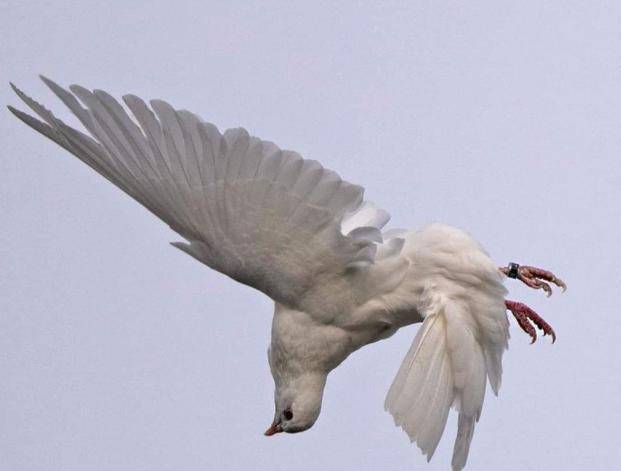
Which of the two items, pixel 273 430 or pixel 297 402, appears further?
pixel 273 430

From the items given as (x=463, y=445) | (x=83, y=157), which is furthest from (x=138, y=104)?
(x=463, y=445)

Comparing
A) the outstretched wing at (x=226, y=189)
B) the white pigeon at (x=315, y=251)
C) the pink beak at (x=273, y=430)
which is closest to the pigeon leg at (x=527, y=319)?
the white pigeon at (x=315, y=251)

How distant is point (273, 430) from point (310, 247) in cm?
259

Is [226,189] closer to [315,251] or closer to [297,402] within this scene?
[315,251]

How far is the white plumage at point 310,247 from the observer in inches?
587

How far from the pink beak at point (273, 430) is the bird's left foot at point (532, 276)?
Answer: 2.90 metres

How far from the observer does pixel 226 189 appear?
15.1 meters

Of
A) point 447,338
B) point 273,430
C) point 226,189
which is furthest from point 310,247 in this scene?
point 273,430

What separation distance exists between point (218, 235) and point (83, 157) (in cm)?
132

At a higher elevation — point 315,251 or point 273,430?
point 315,251

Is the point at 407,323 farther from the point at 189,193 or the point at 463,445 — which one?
the point at 189,193

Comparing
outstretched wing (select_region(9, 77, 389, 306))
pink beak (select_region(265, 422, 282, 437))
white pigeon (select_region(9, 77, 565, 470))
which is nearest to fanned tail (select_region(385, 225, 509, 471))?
white pigeon (select_region(9, 77, 565, 470))

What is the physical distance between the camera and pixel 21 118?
49.3 ft

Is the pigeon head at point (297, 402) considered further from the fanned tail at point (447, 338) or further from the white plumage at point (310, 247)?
the fanned tail at point (447, 338)
